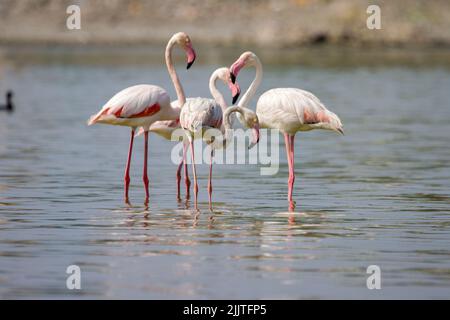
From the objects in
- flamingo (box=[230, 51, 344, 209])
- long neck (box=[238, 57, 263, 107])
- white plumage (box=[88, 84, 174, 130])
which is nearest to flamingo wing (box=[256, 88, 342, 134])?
flamingo (box=[230, 51, 344, 209])

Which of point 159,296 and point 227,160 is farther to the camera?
point 227,160

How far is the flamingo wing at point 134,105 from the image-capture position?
14.2 m

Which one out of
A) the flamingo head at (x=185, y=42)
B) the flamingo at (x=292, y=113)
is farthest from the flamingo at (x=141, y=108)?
the flamingo at (x=292, y=113)

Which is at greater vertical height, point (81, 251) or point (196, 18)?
point (196, 18)

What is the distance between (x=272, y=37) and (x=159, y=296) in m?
65.4

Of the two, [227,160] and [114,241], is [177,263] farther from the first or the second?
[227,160]

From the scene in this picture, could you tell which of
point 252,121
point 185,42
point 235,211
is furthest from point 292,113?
point 185,42

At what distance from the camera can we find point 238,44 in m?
75.5

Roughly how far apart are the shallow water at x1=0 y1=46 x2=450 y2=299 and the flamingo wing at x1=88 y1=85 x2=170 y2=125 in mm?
969

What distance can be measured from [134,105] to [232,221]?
96.0 inches

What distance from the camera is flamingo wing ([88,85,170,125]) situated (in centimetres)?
1417

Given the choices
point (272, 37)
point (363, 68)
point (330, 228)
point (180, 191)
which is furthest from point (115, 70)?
point (330, 228)

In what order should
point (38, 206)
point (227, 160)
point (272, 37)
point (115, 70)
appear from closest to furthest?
point (38, 206)
point (227, 160)
point (115, 70)
point (272, 37)

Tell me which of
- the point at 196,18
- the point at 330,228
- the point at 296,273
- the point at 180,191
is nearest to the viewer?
the point at 296,273
